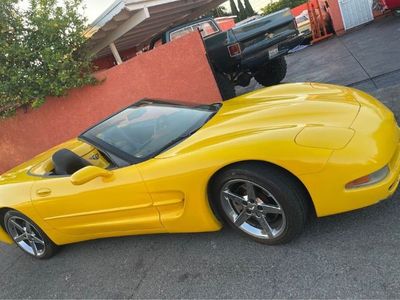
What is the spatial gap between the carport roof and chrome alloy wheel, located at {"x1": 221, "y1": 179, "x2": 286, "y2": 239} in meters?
5.52

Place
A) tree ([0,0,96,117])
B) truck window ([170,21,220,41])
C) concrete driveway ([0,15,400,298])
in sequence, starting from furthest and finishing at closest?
truck window ([170,21,220,41]), tree ([0,0,96,117]), concrete driveway ([0,15,400,298])

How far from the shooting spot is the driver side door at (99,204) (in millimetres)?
3262

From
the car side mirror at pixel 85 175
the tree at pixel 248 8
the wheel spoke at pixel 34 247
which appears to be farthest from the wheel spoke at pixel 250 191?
the tree at pixel 248 8

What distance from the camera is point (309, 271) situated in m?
2.69

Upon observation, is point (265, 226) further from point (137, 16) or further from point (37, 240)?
point (137, 16)

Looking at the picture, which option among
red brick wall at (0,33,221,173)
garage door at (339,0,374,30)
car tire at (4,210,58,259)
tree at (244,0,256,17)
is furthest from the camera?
tree at (244,0,256,17)

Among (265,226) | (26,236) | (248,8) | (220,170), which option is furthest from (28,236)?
(248,8)

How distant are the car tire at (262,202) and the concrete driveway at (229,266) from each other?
140mm

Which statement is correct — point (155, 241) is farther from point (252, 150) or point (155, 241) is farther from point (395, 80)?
point (395, 80)

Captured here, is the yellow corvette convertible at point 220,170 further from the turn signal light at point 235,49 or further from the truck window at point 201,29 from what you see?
the truck window at point 201,29

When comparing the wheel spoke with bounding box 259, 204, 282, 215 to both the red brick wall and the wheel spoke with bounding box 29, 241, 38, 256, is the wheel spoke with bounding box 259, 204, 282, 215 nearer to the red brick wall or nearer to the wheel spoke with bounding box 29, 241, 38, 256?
the wheel spoke with bounding box 29, 241, 38, 256

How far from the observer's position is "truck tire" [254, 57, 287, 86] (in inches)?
338

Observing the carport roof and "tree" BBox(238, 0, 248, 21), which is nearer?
the carport roof

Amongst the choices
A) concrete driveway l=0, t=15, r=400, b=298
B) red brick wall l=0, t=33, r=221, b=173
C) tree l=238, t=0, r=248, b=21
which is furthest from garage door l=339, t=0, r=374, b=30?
tree l=238, t=0, r=248, b=21
